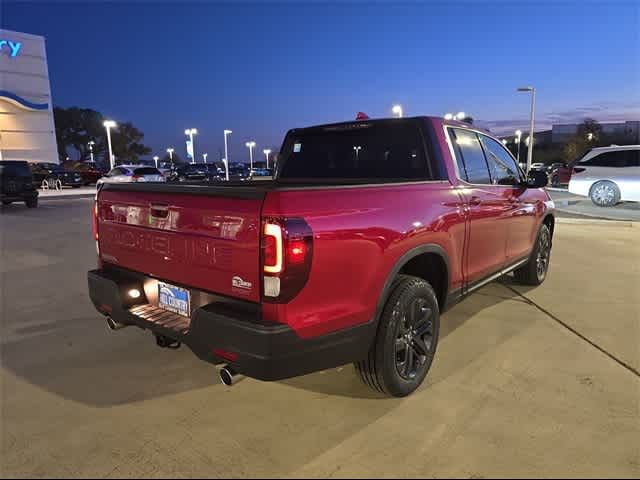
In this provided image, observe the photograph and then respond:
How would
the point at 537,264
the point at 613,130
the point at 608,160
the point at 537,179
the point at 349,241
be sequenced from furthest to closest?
the point at 613,130 → the point at 608,160 → the point at 537,264 → the point at 537,179 → the point at 349,241

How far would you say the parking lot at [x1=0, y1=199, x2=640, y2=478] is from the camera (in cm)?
235

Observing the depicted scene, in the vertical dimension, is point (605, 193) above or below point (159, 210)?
below

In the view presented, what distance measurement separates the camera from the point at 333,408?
9.36ft

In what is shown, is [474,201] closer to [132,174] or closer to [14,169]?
[14,169]

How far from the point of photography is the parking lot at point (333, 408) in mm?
2350

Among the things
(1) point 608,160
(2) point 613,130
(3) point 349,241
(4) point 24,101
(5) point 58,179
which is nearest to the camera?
(3) point 349,241

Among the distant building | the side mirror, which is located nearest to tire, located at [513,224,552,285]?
the side mirror

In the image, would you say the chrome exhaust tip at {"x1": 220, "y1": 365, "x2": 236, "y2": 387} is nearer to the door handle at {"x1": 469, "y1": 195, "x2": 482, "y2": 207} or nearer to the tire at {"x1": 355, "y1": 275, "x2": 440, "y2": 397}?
the tire at {"x1": 355, "y1": 275, "x2": 440, "y2": 397}

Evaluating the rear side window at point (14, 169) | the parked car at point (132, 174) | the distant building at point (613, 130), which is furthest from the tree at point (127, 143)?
the distant building at point (613, 130)

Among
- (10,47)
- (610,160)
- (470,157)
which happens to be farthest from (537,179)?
(10,47)

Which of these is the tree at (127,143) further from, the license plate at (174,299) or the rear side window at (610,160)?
the license plate at (174,299)

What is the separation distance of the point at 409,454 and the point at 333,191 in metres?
1.46

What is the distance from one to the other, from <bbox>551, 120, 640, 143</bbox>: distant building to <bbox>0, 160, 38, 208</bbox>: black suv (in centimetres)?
6881

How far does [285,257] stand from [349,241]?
1.37 feet
